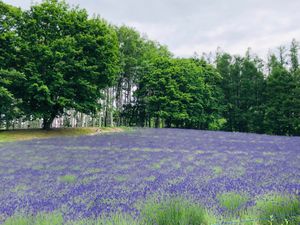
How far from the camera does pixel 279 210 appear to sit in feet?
11.9

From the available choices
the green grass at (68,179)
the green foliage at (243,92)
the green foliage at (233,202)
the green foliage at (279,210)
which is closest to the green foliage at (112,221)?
the green foliage at (233,202)

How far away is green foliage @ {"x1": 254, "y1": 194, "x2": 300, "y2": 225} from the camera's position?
3370mm

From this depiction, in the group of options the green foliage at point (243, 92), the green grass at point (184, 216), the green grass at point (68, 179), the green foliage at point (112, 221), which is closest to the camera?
the green foliage at point (112, 221)

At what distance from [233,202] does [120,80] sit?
51.0 metres

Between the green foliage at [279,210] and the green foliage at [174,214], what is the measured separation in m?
0.76

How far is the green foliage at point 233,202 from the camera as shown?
12.5 ft

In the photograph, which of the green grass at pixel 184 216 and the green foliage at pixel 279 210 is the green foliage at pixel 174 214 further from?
the green foliage at pixel 279 210

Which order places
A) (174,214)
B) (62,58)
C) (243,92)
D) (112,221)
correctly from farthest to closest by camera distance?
(243,92) → (62,58) → (174,214) → (112,221)

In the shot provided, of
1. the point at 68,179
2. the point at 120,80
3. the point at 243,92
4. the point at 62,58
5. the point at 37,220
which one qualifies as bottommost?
the point at 68,179

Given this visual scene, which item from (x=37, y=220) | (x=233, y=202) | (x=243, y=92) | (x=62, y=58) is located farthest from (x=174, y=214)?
(x=243, y=92)

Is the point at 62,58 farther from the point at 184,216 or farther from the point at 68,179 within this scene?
the point at 184,216

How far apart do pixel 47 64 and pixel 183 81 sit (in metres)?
24.1

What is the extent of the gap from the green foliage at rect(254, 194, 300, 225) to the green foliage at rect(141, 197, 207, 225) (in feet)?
2.49

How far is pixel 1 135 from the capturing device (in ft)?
84.7
